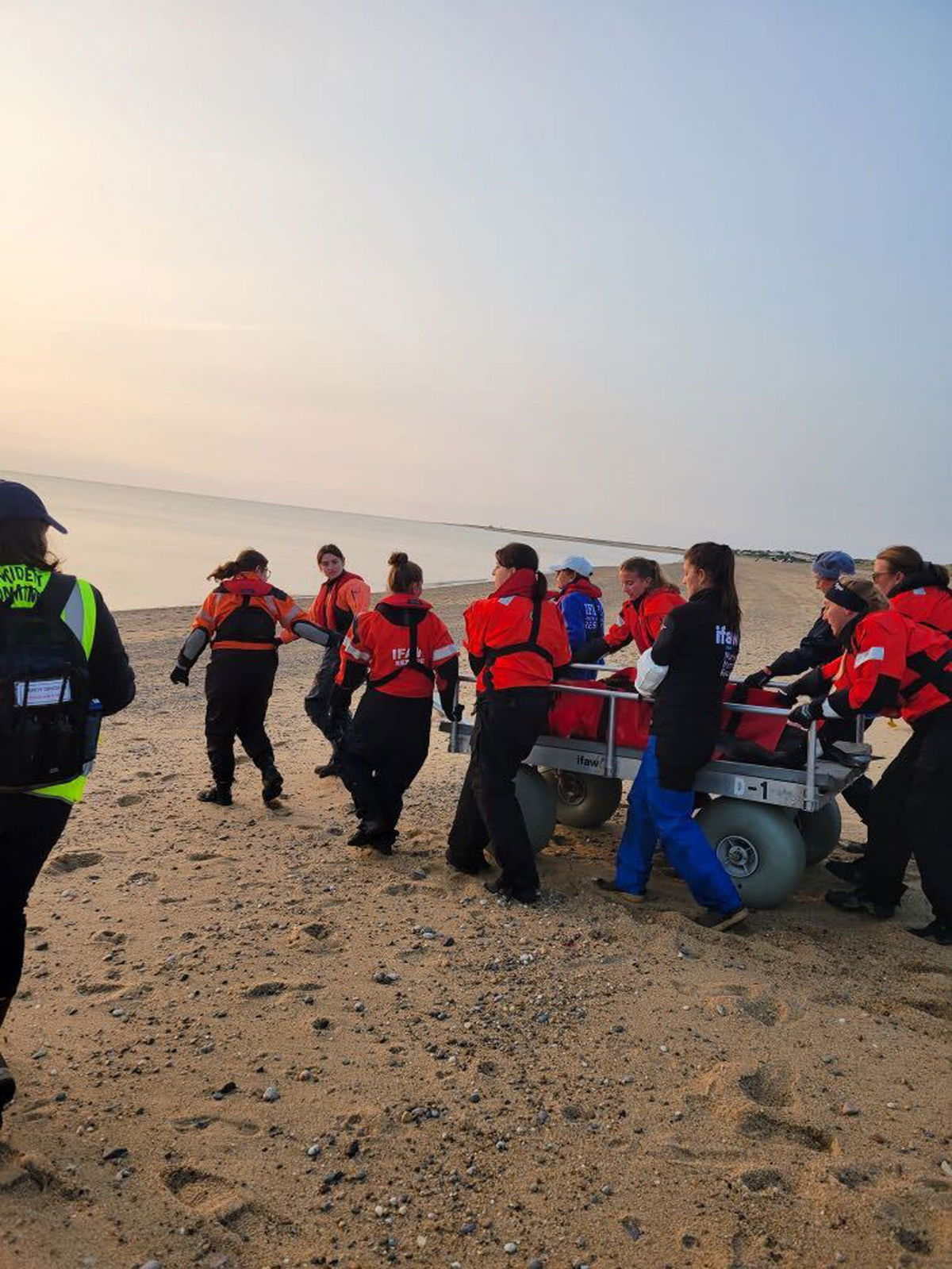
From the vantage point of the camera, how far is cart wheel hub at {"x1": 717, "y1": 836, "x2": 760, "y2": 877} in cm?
545

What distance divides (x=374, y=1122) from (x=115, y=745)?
6587 mm

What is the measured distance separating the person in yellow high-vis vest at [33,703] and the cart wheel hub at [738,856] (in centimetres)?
373

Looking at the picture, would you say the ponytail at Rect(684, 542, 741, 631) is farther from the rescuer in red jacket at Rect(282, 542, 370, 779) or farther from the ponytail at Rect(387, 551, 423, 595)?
the rescuer in red jacket at Rect(282, 542, 370, 779)

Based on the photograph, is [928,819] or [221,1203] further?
[928,819]

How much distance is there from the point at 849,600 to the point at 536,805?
2372 mm

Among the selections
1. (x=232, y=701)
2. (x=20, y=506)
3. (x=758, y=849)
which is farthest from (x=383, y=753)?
(x=20, y=506)

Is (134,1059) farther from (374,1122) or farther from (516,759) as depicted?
(516,759)

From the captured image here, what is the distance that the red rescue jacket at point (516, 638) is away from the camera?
5613mm

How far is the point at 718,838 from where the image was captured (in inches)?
219

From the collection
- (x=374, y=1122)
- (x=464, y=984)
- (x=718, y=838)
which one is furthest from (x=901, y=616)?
(x=374, y=1122)

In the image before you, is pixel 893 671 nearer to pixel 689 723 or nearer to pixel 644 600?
pixel 689 723

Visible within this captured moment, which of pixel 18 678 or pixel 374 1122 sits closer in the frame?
pixel 18 678

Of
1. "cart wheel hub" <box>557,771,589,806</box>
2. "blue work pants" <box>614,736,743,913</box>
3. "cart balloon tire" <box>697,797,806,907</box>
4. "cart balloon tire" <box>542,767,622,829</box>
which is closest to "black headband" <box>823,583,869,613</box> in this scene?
"cart balloon tire" <box>697,797,806,907</box>

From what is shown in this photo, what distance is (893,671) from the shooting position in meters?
5.00
